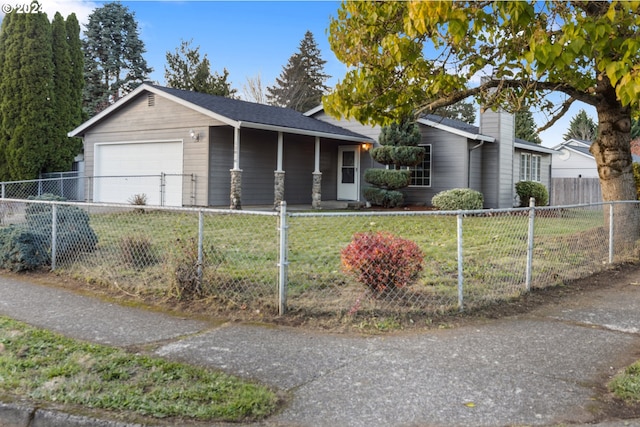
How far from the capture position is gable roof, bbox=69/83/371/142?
1418cm

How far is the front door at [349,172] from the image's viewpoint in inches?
741

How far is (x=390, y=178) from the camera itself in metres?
16.4

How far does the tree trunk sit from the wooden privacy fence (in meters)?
14.8

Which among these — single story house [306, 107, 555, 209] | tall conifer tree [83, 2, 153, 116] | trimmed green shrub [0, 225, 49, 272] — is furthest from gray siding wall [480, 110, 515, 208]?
tall conifer tree [83, 2, 153, 116]

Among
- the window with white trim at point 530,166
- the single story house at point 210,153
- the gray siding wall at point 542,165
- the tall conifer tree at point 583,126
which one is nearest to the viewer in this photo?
the single story house at point 210,153

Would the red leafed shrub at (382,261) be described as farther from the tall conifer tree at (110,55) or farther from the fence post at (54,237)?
the tall conifer tree at (110,55)

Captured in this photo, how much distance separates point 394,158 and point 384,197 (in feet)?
4.42

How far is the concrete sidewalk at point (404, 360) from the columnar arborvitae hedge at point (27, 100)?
16.4 m

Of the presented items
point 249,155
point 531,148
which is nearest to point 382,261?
point 249,155

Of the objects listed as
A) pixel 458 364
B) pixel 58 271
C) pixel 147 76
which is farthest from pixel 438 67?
pixel 147 76

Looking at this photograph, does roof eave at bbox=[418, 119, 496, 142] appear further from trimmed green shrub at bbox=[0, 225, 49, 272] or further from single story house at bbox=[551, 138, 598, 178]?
single story house at bbox=[551, 138, 598, 178]

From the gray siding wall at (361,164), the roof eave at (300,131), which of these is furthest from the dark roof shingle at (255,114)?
the gray siding wall at (361,164)

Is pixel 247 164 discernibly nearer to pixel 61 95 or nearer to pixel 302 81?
pixel 61 95

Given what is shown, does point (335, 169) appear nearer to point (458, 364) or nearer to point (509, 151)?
point (509, 151)
